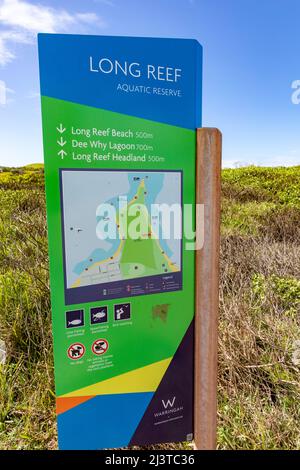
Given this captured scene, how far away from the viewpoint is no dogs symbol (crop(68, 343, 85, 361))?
1625 millimetres

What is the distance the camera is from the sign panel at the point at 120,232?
1.49 meters

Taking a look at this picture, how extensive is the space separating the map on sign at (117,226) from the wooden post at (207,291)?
150mm

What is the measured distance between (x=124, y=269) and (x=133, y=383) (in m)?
0.67

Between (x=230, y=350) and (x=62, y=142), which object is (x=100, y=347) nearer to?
(x=62, y=142)

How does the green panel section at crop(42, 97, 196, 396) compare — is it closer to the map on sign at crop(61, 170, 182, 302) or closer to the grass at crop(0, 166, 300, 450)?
the map on sign at crop(61, 170, 182, 302)

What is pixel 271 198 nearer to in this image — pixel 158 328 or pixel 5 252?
pixel 5 252

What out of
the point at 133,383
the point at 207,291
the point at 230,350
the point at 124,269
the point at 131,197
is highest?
the point at 131,197

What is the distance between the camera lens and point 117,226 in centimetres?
162

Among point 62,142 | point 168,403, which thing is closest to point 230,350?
point 168,403

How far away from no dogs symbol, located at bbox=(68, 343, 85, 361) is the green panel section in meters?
0.02

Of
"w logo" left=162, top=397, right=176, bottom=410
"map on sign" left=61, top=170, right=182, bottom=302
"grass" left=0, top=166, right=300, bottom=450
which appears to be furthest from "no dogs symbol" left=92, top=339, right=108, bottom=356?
"grass" left=0, top=166, right=300, bottom=450

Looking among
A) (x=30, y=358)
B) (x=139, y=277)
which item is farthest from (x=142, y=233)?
(x=30, y=358)

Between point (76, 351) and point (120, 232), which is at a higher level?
point (120, 232)

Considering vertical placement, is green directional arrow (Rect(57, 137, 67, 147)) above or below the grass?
above
